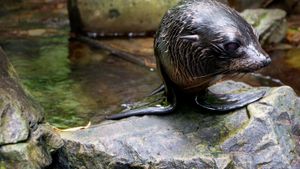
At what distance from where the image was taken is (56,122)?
201 inches

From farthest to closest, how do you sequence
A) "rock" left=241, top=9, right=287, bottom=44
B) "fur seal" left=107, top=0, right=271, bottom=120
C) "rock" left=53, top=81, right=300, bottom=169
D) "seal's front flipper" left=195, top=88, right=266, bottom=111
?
1. "rock" left=241, top=9, right=287, bottom=44
2. "seal's front flipper" left=195, top=88, right=266, bottom=111
3. "rock" left=53, top=81, right=300, bottom=169
4. "fur seal" left=107, top=0, right=271, bottom=120

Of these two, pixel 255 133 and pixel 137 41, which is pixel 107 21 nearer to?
pixel 137 41

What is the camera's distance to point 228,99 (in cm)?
449

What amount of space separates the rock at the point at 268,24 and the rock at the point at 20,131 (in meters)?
4.66

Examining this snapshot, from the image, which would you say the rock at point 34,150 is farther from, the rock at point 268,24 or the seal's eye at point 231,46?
the rock at point 268,24

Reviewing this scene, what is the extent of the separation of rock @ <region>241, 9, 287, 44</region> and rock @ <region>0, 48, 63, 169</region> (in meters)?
4.66

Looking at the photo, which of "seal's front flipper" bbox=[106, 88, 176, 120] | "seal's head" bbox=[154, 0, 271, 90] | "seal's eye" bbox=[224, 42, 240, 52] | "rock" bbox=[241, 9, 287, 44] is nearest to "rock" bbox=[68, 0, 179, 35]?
"rock" bbox=[241, 9, 287, 44]

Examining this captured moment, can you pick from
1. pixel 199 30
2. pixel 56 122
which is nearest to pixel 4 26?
pixel 56 122

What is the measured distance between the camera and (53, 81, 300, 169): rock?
3975 millimetres

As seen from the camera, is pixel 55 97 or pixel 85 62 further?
pixel 85 62

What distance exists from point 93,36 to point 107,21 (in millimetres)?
309

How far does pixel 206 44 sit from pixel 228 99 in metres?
0.75

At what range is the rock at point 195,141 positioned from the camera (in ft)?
13.0

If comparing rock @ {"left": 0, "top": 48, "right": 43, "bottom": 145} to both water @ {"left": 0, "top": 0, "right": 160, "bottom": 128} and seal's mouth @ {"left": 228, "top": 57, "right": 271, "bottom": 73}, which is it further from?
seal's mouth @ {"left": 228, "top": 57, "right": 271, "bottom": 73}
